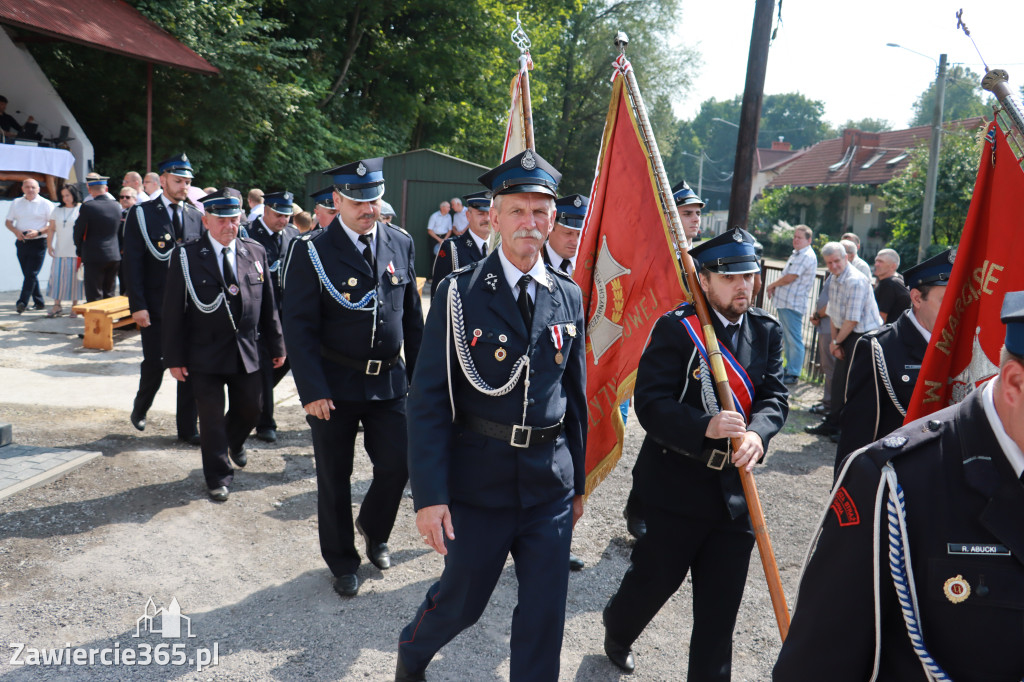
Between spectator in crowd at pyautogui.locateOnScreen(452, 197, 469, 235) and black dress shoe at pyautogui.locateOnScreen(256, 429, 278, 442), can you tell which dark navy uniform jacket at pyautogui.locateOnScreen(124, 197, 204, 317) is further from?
spectator in crowd at pyautogui.locateOnScreen(452, 197, 469, 235)

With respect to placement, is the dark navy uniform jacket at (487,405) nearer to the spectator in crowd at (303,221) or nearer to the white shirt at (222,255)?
the white shirt at (222,255)

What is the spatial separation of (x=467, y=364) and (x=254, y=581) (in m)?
2.34

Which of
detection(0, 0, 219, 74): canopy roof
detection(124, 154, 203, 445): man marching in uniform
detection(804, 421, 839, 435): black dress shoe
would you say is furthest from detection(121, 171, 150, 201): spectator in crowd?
detection(804, 421, 839, 435): black dress shoe

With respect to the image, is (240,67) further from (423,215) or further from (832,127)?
(832,127)

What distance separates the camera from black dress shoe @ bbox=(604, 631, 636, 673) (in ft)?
13.0

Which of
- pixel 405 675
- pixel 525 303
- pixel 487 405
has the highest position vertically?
pixel 525 303

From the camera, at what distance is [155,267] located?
753 cm

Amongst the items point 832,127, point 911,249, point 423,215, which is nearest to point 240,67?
point 423,215

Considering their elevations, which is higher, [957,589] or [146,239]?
[146,239]

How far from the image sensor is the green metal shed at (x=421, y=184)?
2000cm

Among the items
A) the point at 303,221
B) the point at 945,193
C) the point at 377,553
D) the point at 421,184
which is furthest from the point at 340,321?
the point at 945,193

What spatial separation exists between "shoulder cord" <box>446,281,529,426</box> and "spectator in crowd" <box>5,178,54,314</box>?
1232 cm

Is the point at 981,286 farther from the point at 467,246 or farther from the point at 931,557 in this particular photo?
the point at 467,246

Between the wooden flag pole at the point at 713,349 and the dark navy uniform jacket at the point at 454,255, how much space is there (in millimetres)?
2945
